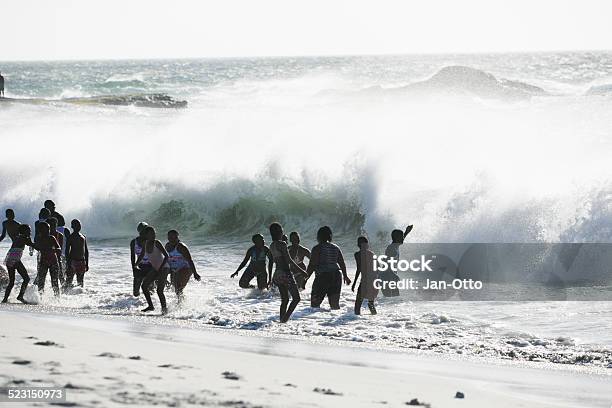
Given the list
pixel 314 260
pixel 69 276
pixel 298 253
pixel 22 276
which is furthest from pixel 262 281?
pixel 22 276

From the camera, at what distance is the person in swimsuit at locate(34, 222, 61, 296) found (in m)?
13.5

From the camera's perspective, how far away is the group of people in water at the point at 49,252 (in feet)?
A: 43.6

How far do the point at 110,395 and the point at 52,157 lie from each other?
24.0m

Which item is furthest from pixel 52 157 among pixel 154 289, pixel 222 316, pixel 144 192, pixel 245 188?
pixel 222 316

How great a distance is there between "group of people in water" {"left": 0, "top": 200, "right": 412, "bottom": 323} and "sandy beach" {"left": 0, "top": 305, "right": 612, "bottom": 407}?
5.48ft

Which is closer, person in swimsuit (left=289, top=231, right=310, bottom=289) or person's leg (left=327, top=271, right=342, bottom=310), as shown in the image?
person's leg (left=327, top=271, right=342, bottom=310)

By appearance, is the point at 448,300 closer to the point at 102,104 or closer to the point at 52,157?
the point at 52,157

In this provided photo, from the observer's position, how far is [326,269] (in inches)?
492

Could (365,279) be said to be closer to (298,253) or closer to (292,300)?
(292,300)

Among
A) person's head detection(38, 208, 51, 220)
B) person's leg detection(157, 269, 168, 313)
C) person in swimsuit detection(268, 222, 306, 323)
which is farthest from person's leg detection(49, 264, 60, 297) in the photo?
person in swimsuit detection(268, 222, 306, 323)

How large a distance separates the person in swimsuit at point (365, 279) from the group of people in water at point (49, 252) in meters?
4.29

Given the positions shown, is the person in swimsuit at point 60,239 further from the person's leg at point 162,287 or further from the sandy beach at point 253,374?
the sandy beach at point 253,374

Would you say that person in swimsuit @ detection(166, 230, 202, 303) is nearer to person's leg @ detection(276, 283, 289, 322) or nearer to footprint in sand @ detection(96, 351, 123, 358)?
person's leg @ detection(276, 283, 289, 322)

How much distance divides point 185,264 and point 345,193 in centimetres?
1053
